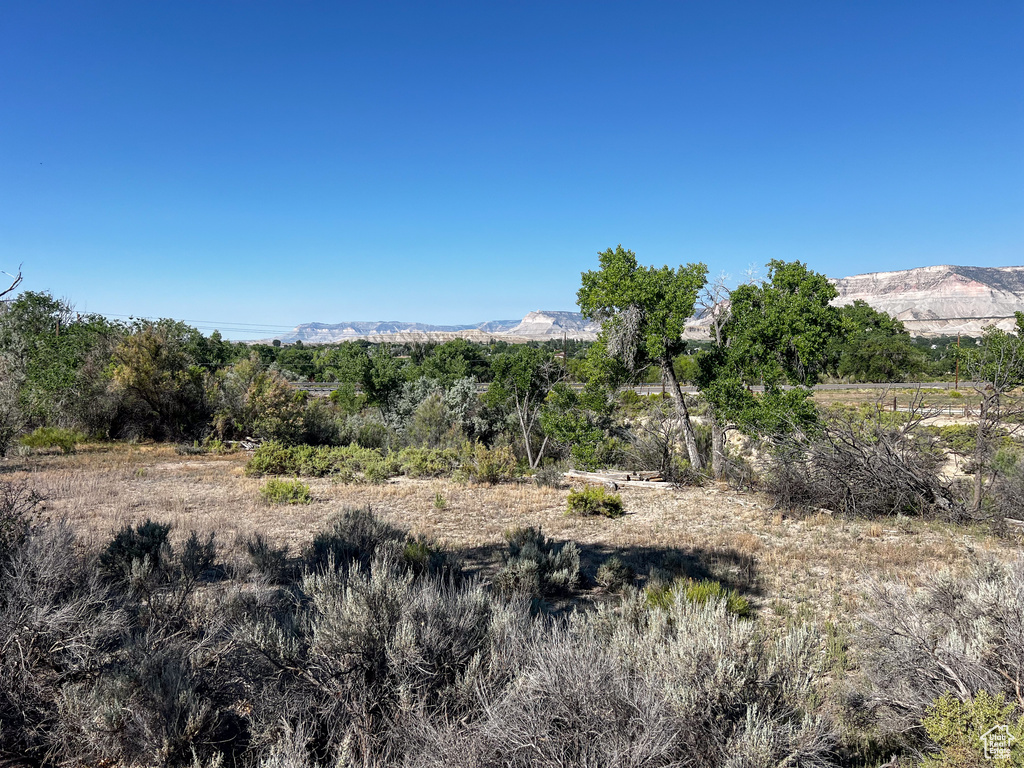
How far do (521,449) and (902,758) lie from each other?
857 inches

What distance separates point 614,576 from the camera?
6.64 metres

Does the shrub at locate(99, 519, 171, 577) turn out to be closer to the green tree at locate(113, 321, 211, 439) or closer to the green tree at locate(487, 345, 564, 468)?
the green tree at locate(487, 345, 564, 468)

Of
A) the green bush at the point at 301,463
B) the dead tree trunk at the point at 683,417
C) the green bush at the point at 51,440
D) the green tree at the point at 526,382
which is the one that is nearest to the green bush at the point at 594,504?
the dead tree trunk at the point at 683,417

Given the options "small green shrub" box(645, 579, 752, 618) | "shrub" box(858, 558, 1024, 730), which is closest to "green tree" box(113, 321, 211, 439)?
"small green shrub" box(645, 579, 752, 618)

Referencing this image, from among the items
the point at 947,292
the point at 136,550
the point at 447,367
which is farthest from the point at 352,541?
the point at 947,292

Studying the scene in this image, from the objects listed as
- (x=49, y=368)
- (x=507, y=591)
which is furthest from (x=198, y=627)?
(x=49, y=368)

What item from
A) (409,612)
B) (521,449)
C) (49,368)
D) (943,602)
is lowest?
(521,449)

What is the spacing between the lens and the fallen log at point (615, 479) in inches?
571

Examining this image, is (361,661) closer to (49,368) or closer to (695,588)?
(695,588)

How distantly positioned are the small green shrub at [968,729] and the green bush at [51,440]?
22.3 metres

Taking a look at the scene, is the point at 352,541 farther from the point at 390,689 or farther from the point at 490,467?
the point at 490,467

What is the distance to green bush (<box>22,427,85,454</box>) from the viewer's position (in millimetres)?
17906

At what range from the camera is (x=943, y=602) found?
4102mm

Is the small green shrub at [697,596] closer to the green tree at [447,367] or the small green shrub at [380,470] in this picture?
the small green shrub at [380,470]
